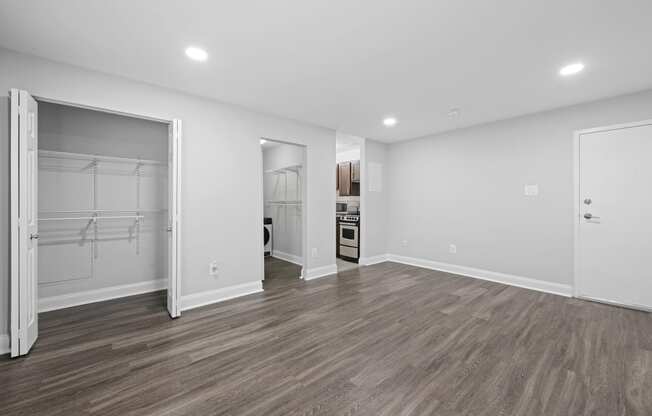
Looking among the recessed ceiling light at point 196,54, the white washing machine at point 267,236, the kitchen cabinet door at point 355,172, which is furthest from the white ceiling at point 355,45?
the white washing machine at point 267,236

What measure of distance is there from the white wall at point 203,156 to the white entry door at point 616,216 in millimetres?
3775

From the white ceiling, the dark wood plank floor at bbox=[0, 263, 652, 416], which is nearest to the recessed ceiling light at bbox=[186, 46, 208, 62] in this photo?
the white ceiling

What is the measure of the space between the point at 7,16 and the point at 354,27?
235 centimetres

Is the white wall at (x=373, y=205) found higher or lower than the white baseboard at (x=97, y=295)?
higher

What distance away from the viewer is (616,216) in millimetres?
3166

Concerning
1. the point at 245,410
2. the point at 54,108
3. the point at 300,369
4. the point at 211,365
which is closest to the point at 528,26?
the point at 300,369

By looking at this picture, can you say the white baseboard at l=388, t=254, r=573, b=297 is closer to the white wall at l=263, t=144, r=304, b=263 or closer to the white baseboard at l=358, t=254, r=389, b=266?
the white baseboard at l=358, t=254, r=389, b=266

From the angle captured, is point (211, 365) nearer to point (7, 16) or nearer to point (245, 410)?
point (245, 410)

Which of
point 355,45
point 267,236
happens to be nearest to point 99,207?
point 267,236

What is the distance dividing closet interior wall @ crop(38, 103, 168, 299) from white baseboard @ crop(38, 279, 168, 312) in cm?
5

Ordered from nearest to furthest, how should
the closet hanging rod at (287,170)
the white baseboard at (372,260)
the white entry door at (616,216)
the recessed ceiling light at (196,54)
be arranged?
the recessed ceiling light at (196,54) < the white entry door at (616,216) < the white baseboard at (372,260) < the closet hanging rod at (287,170)

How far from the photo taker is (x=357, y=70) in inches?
102

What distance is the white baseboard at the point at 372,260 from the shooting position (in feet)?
17.1

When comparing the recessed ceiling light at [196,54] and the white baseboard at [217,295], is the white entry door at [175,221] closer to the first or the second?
the white baseboard at [217,295]
